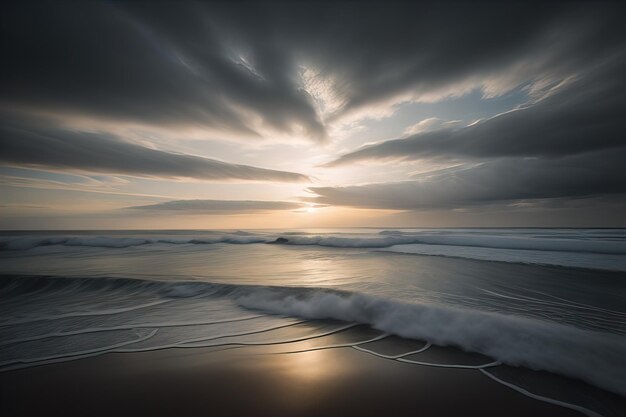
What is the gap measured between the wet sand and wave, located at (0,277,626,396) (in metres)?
0.73

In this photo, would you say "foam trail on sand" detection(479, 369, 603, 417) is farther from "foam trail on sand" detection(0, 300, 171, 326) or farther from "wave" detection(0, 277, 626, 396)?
"foam trail on sand" detection(0, 300, 171, 326)

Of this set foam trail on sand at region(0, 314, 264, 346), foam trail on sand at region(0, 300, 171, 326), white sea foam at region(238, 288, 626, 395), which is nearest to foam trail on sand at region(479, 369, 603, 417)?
white sea foam at region(238, 288, 626, 395)

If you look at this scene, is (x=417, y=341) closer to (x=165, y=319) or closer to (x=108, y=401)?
(x=108, y=401)

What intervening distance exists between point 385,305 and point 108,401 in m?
3.95

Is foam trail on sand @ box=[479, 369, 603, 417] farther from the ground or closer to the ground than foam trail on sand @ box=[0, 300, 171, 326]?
farther from the ground

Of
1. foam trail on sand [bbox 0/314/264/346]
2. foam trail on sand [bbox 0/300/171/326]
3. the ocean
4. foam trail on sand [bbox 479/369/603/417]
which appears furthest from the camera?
foam trail on sand [bbox 0/300/171/326]

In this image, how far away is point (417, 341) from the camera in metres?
3.47

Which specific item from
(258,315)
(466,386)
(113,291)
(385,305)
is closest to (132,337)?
(258,315)

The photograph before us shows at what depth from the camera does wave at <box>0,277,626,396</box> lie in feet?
8.89

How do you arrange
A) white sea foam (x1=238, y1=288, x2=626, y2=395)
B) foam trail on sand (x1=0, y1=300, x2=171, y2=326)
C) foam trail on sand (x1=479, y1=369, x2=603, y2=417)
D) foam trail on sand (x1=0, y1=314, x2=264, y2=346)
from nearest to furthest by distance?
foam trail on sand (x1=479, y1=369, x2=603, y2=417) < white sea foam (x1=238, y1=288, x2=626, y2=395) < foam trail on sand (x1=0, y1=314, x2=264, y2=346) < foam trail on sand (x1=0, y1=300, x2=171, y2=326)

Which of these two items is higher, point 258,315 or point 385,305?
point 385,305

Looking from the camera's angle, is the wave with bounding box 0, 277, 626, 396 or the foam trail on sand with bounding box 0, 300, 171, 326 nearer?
the wave with bounding box 0, 277, 626, 396

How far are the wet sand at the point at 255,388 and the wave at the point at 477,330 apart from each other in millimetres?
731

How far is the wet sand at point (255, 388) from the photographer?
215cm
